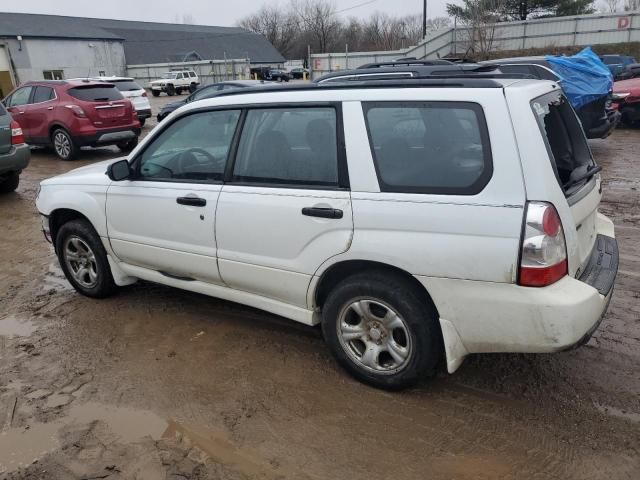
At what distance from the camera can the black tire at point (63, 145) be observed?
40.3 ft

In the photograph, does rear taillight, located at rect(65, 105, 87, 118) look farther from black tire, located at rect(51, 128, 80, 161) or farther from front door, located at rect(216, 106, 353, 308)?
front door, located at rect(216, 106, 353, 308)

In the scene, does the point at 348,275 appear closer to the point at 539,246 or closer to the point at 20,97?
the point at 539,246

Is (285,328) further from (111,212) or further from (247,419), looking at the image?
(111,212)

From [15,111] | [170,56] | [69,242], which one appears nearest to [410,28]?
[170,56]

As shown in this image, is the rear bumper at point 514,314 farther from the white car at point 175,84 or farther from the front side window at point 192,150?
the white car at point 175,84

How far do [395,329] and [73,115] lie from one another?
1121cm

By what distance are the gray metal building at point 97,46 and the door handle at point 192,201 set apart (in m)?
43.7

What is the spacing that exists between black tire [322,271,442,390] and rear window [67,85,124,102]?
11071 millimetres

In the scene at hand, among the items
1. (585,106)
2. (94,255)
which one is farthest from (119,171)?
(585,106)

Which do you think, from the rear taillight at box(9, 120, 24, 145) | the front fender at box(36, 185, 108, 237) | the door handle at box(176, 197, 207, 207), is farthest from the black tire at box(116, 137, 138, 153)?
the door handle at box(176, 197, 207, 207)

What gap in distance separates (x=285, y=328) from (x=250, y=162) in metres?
1.31

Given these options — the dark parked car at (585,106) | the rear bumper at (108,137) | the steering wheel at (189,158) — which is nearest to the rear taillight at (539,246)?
the steering wheel at (189,158)

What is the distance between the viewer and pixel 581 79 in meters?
10.1

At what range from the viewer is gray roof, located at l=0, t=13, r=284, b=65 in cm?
4812
